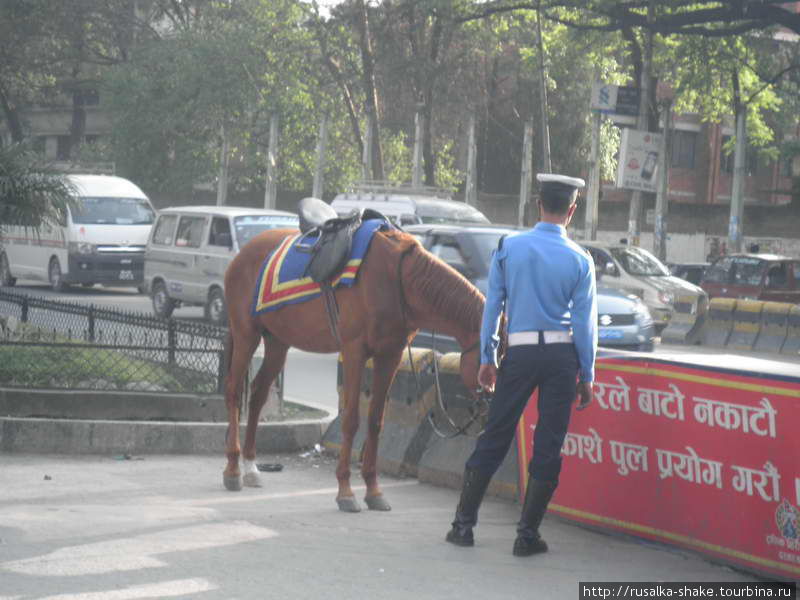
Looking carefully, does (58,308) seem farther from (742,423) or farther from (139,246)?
(139,246)

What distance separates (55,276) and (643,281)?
539 inches

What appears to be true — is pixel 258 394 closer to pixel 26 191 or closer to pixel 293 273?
pixel 293 273

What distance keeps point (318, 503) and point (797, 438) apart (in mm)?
3211

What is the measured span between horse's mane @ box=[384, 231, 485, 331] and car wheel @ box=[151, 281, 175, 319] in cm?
1579

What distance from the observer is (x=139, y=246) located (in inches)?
1159

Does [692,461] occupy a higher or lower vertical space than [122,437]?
higher

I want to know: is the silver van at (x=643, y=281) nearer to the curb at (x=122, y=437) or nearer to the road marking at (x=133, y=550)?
the curb at (x=122, y=437)

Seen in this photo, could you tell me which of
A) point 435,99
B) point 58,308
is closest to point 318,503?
point 58,308

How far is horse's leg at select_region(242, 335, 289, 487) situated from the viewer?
8664 mm

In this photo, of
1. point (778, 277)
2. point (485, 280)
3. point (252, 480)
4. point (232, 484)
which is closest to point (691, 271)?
point (778, 277)

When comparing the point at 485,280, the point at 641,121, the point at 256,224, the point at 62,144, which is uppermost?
the point at 641,121

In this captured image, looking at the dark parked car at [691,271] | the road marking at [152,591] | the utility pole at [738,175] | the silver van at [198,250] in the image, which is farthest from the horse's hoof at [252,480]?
the utility pole at [738,175]

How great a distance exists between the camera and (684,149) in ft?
193

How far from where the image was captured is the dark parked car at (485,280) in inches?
620
